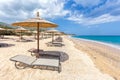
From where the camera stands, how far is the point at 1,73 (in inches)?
166

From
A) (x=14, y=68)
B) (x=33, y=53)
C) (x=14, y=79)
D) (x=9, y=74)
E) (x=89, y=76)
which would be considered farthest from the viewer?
(x=33, y=53)

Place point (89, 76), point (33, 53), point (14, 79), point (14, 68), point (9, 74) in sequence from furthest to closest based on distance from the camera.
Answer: point (33, 53), point (14, 68), point (89, 76), point (9, 74), point (14, 79)

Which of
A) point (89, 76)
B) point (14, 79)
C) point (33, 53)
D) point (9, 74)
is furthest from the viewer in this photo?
point (33, 53)

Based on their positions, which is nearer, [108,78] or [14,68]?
[108,78]

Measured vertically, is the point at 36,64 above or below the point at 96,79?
above

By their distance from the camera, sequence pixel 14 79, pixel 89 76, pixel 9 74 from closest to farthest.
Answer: pixel 14 79 < pixel 9 74 < pixel 89 76

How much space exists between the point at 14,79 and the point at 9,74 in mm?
493

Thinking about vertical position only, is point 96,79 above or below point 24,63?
below

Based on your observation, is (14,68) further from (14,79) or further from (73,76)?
(73,76)

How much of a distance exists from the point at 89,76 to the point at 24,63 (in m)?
2.65

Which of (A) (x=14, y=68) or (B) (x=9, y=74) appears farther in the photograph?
(A) (x=14, y=68)

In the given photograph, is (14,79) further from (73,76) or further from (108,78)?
(108,78)

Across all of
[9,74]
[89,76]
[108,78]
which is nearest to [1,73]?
[9,74]

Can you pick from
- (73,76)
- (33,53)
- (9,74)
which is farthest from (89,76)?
(33,53)
